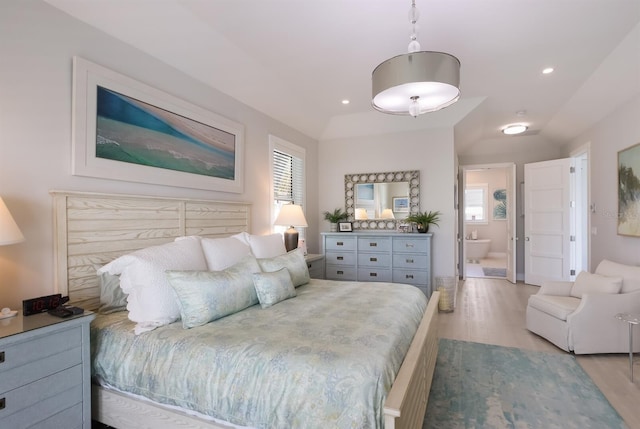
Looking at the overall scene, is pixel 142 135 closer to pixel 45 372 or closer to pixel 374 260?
pixel 45 372

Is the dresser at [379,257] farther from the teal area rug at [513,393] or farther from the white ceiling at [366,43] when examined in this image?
the white ceiling at [366,43]

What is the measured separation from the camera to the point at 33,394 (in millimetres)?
1446

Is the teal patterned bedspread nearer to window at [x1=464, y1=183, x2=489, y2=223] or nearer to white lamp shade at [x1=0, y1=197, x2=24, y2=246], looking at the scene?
white lamp shade at [x1=0, y1=197, x2=24, y2=246]

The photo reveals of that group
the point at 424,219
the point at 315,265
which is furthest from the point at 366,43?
the point at 315,265

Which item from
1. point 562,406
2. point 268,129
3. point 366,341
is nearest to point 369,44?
point 268,129

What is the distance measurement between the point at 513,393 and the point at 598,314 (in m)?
1.30

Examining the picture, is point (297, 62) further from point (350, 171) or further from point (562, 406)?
point (562, 406)

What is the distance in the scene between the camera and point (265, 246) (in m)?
2.93

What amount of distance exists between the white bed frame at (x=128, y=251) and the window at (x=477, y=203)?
8060 millimetres

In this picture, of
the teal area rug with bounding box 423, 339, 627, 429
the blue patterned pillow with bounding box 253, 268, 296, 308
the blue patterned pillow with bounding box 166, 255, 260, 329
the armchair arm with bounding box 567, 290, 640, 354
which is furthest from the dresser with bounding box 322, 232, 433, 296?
the blue patterned pillow with bounding box 166, 255, 260, 329

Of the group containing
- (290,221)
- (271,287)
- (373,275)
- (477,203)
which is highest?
(477,203)

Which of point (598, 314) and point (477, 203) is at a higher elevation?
point (477, 203)

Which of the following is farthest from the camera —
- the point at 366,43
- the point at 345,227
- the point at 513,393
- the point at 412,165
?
the point at 345,227

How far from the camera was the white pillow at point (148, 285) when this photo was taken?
1805mm
